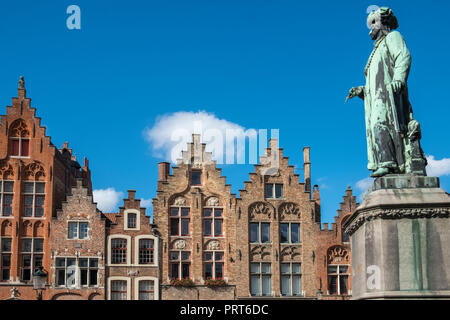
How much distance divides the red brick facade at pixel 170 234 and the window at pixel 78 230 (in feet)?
0.20

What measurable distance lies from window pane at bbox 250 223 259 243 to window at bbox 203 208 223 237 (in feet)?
5.89

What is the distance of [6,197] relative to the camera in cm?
3553

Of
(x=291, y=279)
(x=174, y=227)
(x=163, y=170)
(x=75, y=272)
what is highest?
(x=163, y=170)

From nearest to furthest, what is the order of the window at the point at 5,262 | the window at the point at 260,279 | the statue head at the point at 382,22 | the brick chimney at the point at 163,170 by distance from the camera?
the statue head at the point at 382,22 < the window at the point at 5,262 < the window at the point at 260,279 < the brick chimney at the point at 163,170

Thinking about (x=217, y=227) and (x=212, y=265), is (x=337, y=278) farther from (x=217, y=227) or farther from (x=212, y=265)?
(x=217, y=227)

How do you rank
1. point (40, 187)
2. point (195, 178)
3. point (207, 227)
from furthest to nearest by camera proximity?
1. point (195, 178)
2. point (207, 227)
3. point (40, 187)

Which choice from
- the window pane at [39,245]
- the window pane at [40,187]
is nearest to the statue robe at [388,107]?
the window pane at [39,245]

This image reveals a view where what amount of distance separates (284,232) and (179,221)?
6.37 m

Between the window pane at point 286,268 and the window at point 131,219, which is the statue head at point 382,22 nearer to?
the window at point 131,219

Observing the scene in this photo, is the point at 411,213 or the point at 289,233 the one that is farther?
the point at 289,233

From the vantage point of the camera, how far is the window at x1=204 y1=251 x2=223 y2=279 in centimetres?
3688

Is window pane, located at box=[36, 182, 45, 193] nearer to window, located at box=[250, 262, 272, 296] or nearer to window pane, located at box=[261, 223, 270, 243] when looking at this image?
window, located at box=[250, 262, 272, 296]

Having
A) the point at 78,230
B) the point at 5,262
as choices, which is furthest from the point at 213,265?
the point at 5,262

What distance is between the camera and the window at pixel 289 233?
125 ft
